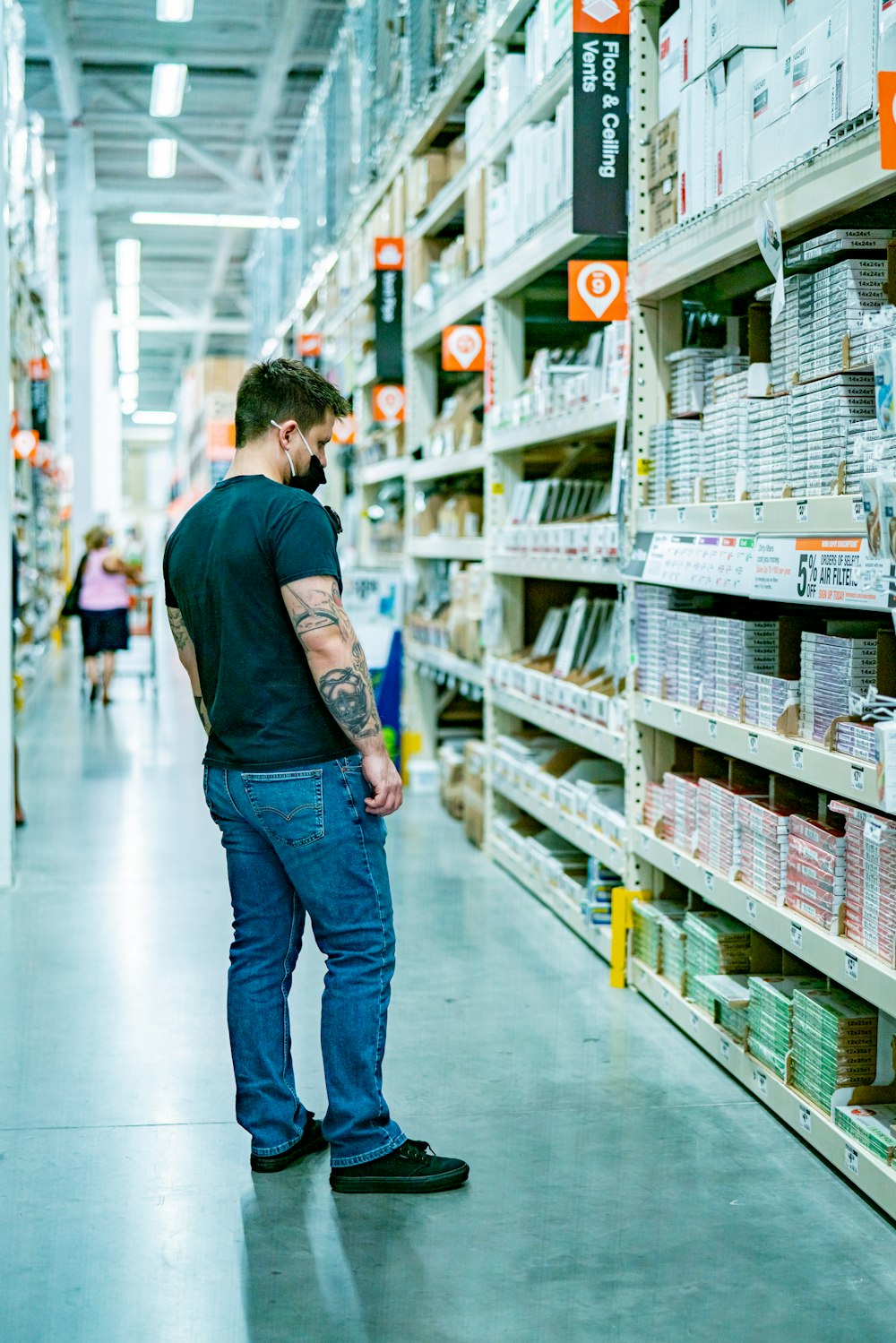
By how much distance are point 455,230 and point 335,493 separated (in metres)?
4.26

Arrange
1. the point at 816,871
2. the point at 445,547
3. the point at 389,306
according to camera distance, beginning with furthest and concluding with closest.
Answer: the point at 389,306 < the point at 445,547 < the point at 816,871

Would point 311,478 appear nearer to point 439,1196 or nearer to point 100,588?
point 439,1196

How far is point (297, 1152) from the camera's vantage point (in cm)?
325

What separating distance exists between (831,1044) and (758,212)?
1871 mm

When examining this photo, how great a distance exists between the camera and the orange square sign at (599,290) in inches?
185

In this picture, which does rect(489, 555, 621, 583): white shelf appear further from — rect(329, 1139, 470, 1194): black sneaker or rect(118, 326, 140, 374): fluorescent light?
rect(118, 326, 140, 374): fluorescent light

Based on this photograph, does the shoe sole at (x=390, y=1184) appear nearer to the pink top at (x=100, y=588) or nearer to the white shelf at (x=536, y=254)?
the white shelf at (x=536, y=254)

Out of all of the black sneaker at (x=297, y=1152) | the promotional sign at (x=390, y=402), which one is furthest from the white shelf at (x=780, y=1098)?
the promotional sign at (x=390, y=402)

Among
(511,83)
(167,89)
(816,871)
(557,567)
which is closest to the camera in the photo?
(816,871)

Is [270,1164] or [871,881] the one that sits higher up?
[871,881]

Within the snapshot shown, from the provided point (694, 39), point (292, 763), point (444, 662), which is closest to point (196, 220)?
point (444, 662)

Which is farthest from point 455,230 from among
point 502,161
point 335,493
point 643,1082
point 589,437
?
point 643,1082

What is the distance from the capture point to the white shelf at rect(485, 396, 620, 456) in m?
4.76

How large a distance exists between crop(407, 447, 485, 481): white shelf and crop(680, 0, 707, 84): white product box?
2.78 m
